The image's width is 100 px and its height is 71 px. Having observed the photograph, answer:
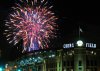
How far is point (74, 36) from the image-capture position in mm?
127500

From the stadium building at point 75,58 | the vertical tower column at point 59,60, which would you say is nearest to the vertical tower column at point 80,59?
the stadium building at point 75,58

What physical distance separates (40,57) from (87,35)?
25.7m

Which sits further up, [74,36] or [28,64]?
[74,36]

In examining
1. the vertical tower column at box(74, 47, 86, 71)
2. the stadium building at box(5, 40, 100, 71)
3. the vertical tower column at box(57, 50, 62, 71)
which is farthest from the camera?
the vertical tower column at box(57, 50, 62, 71)

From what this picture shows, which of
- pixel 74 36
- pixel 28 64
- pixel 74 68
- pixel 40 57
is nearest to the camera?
pixel 74 68

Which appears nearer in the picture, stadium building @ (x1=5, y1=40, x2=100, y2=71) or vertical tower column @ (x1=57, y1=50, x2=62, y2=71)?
stadium building @ (x1=5, y1=40, x2=100, y2=71)

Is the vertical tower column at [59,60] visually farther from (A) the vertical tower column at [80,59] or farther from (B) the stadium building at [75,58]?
(A) the vertical tower column at [80,59]

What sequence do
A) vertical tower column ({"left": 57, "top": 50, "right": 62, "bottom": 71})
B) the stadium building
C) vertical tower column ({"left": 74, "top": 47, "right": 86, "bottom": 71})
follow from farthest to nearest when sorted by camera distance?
vertical tower column ({"left": 57, "top": 50, "right": 62, "bottom": 71}), the stadium building, vertical tower column ({"left": 74, "top": 47, "right": 86, "bottom": 71})

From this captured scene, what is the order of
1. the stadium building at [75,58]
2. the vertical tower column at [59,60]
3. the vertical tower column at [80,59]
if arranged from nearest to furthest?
1. the vertical tower column at [80,59]
2. the stadium building at [75,58]
3. the vertical tower column at [59,60]

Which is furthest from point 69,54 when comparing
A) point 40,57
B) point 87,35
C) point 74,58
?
point 40,57

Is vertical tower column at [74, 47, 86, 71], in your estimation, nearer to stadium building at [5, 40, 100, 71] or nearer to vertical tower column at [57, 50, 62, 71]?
stadium building at [5, 40, 100, 71]

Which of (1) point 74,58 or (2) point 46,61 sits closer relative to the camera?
(1) point 74,58

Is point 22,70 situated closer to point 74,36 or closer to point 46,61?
point 46,61

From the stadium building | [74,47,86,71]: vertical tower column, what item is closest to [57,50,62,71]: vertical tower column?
the stadium building
